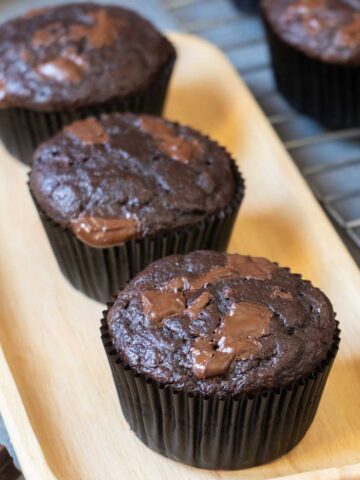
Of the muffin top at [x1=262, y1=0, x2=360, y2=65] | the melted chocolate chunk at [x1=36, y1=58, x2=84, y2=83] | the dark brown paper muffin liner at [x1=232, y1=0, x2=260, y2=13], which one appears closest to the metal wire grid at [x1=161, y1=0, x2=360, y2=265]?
the dark brown paper muffin liner at [x1=232, y1=0, x2=260, y2=13]

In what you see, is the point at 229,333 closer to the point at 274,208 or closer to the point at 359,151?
the point at 274,208

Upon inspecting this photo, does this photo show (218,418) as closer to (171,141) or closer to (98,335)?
(98,335)

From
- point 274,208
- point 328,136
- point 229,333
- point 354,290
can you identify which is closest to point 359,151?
point 328,136

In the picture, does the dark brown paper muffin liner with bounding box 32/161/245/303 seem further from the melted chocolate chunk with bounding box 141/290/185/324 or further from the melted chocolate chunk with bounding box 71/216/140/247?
the melted chocolate chunk with bounding box 141/290/185/324

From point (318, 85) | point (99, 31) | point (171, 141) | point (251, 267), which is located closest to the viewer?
point (251, 267)

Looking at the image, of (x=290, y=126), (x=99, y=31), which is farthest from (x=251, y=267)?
(x=290, y=126)
